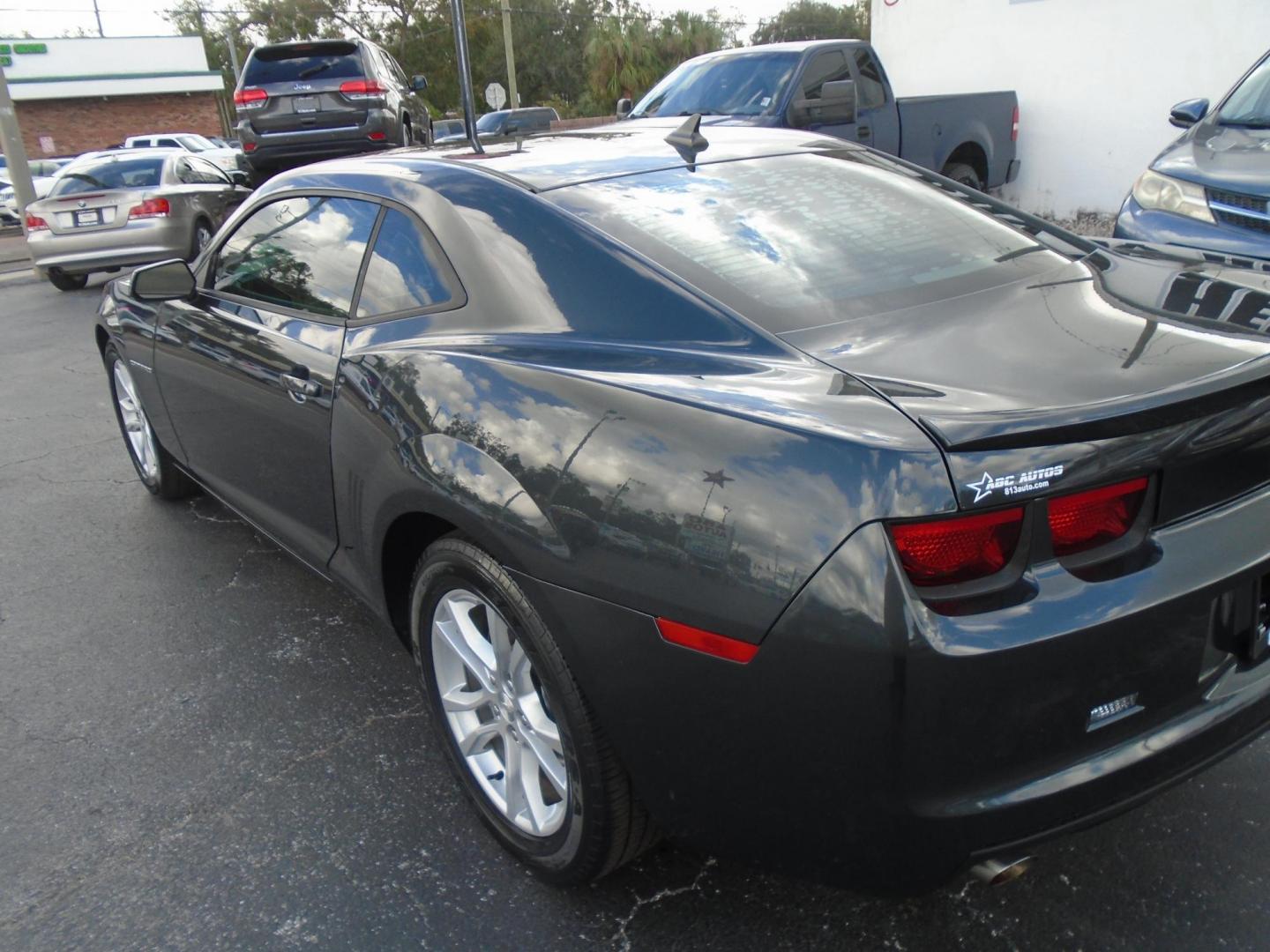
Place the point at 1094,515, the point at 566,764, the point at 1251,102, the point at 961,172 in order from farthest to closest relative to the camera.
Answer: the point at 961,172
the point at 1251,102
the point at 566,764
the point at 1094,515

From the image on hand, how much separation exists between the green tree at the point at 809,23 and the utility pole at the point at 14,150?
180ft

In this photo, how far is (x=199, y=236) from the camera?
11922 mm

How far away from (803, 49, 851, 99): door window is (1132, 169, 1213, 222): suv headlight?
4.07 metres

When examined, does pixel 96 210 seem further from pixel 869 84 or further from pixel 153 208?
pixel 869 84

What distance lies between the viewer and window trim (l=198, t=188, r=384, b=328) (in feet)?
9.61

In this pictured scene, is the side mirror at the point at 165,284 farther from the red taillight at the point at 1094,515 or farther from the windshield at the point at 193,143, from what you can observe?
the windshield at the point at 193,143

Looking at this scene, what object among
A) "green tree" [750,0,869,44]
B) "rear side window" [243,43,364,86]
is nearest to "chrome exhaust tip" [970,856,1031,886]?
"rear side window" [243,43,364,86]

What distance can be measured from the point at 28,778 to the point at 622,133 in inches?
100

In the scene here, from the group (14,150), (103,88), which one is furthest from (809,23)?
(14,150)

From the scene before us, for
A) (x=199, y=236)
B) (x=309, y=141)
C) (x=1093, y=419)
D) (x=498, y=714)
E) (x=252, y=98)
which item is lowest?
(x=199, y=236)

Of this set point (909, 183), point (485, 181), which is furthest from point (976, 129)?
point (485, 181)

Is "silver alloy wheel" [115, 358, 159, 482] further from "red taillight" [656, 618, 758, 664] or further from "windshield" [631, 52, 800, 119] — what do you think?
"windshield" [631, 52, 800, 119]

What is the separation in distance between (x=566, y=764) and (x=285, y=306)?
5.94ft

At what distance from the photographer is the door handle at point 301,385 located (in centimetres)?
290
